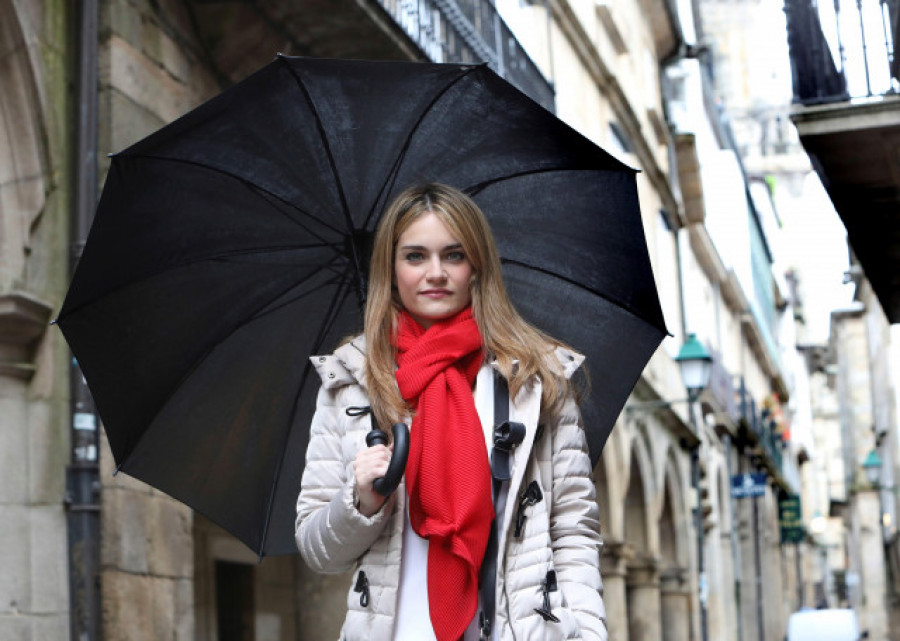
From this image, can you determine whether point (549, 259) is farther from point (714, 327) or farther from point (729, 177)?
point (729, 177)

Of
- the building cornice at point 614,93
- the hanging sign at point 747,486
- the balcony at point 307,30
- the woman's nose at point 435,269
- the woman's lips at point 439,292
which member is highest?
the building cornice at point 614,93

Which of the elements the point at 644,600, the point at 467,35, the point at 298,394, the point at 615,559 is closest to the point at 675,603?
the point at 644,600

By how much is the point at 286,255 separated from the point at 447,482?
1333 millimetres

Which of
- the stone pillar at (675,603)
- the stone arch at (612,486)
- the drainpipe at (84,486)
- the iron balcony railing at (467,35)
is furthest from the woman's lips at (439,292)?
the stone pillar at (675,603)

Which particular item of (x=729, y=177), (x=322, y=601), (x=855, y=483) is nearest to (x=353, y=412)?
(x=322, y=601)

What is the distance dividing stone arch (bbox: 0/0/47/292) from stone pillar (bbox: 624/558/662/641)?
16206 millimetres

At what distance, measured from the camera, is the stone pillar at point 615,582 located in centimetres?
1962

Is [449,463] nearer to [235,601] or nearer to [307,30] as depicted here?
[307,30]

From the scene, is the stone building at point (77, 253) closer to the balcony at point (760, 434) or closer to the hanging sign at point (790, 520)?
the balcony at point (760, 434)

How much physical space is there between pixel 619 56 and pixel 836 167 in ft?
45.4

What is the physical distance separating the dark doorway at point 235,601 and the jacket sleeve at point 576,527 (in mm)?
7893

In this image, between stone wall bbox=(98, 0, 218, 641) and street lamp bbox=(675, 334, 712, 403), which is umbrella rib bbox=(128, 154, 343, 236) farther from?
street lamp bbox=(675, 334, 712, 403)

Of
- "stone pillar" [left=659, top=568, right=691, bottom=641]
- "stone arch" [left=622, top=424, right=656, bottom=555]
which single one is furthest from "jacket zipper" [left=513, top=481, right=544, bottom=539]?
"stone pillar" [left=659, top=568, right=691, bottom=641]

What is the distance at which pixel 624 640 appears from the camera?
2056 cm
